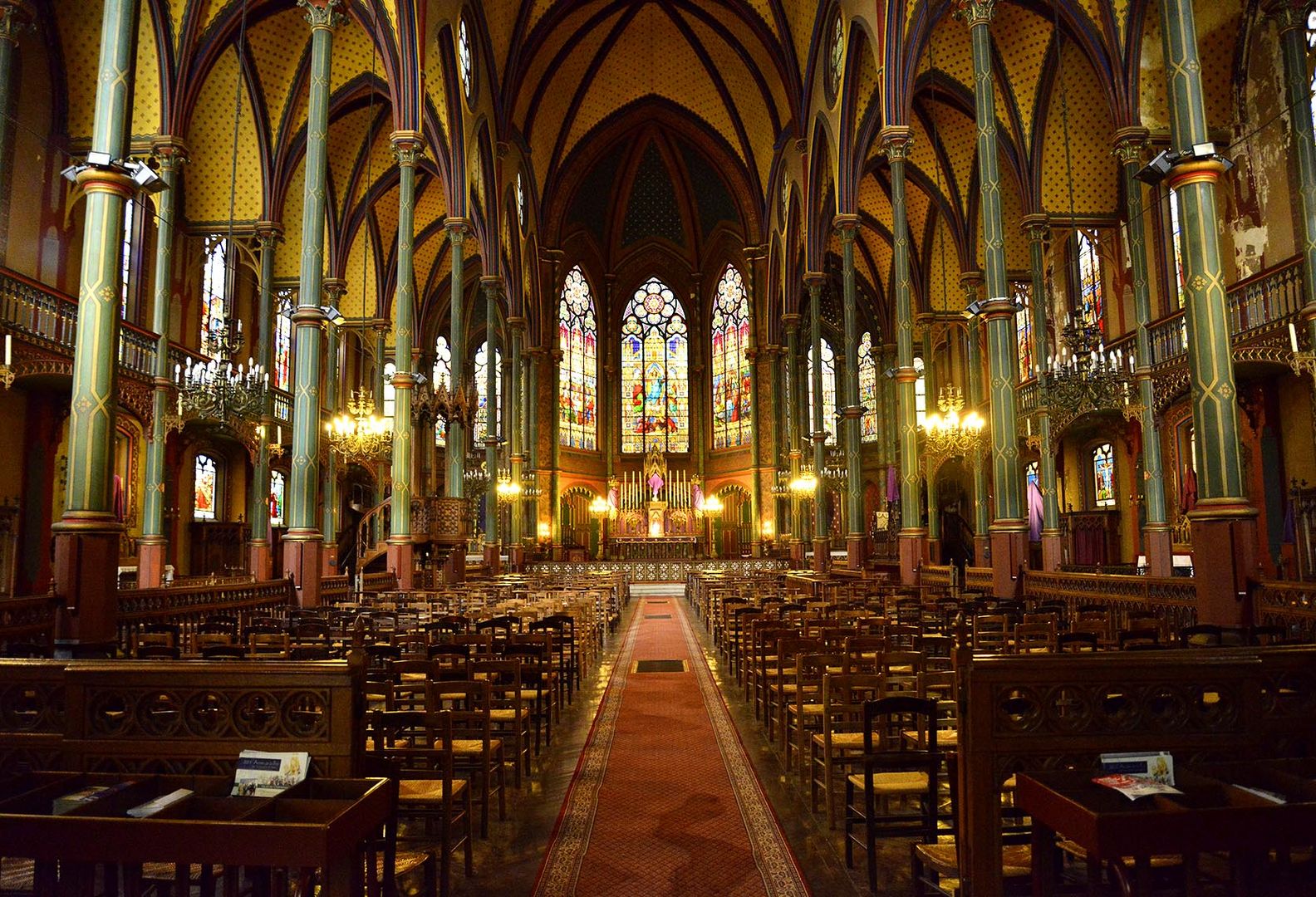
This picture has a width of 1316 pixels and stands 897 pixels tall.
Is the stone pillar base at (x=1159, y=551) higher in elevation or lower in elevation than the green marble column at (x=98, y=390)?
lower

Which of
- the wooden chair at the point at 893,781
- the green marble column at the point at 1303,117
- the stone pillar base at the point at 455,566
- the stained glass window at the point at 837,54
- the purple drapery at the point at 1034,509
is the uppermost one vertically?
the stained glass window at the point at 837,54

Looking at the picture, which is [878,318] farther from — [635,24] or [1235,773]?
[1235,773]

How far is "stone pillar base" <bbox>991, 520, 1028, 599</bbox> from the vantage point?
13070mm

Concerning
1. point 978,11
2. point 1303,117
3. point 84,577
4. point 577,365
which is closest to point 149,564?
point 84,577

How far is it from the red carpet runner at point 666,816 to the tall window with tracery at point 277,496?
2121cm

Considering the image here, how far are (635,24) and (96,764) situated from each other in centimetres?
3518

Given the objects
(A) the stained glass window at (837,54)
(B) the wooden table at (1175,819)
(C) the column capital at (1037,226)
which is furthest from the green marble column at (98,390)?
(C) the column capital at (1037,226)

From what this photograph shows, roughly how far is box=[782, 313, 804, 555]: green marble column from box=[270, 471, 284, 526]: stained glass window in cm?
1713

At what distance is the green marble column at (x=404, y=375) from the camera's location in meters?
16.8


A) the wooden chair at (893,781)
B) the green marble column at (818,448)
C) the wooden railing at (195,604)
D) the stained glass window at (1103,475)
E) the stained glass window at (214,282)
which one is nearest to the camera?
the wooden chair at (893,781)

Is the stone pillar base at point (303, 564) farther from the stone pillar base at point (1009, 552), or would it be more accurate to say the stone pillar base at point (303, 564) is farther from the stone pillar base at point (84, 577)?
the stone pillar base at point (1009, 552)

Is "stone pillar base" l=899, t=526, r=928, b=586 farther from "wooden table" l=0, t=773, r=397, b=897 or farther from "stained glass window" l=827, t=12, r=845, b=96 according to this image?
"wooden table" l=0, t=773, r=397, b=897

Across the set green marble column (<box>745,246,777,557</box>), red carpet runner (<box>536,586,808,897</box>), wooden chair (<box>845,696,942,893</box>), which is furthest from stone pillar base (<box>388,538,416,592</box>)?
green marble column (<box>745,246,777,557</box>)

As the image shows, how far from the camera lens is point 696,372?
4250 cm
